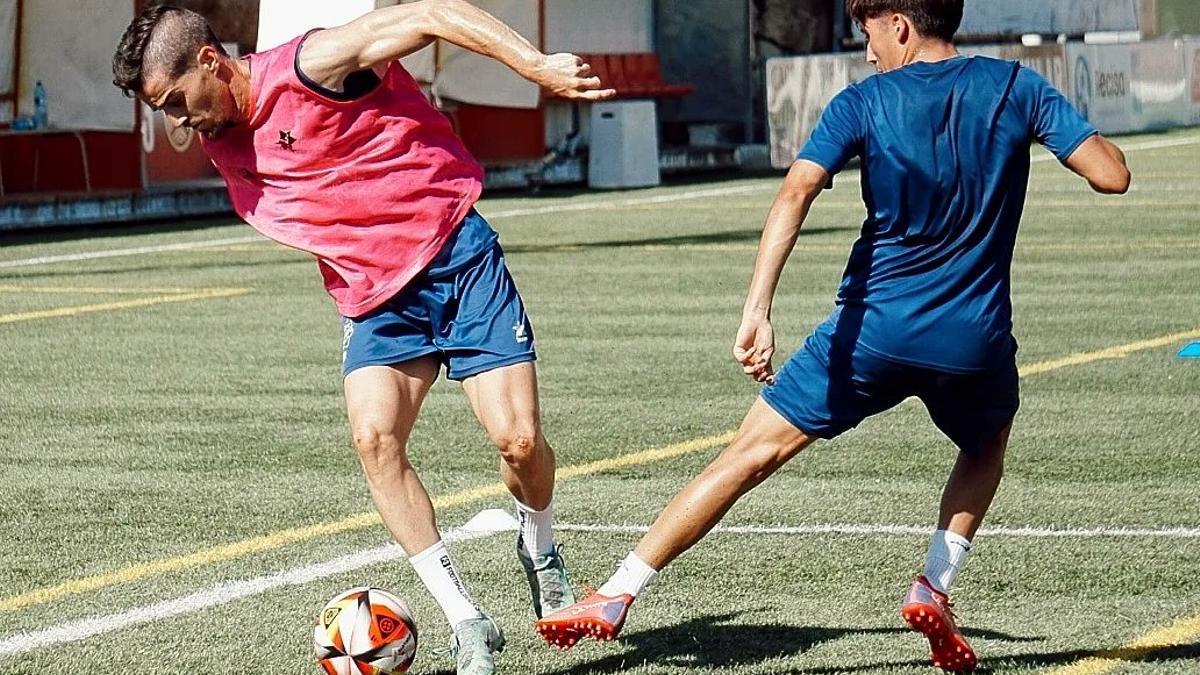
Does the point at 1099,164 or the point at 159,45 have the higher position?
the point at 159,45

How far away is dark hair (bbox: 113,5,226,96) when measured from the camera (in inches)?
230

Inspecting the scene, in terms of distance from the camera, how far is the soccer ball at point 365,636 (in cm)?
579

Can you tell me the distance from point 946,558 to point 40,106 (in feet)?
66.2

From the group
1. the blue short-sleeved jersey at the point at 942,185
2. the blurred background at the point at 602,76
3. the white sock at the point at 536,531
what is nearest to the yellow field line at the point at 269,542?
the white sock at the point at 536,531

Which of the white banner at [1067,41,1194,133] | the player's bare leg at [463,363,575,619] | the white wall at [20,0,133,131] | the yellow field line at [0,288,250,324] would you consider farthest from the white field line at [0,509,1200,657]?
the white banner at [1067,41,1194,133]

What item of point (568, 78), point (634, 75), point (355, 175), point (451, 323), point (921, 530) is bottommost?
point (634, 75)

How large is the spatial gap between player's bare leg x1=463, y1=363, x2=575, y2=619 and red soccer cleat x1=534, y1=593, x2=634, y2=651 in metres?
0.49

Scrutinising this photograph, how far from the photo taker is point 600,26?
112ft

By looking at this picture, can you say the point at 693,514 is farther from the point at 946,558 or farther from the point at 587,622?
the point at 946,558

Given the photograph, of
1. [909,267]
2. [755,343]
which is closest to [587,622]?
[755,343]

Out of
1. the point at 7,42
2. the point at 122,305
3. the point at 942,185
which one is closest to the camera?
the point at 942,185

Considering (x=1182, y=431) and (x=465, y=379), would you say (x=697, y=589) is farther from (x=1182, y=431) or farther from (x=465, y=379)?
(x=1182, y=431)

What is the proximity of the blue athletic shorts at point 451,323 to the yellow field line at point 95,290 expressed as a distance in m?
11.1

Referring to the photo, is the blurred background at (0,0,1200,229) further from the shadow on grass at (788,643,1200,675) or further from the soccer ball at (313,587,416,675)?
the shadow on grass at (788,643,1200,675)
